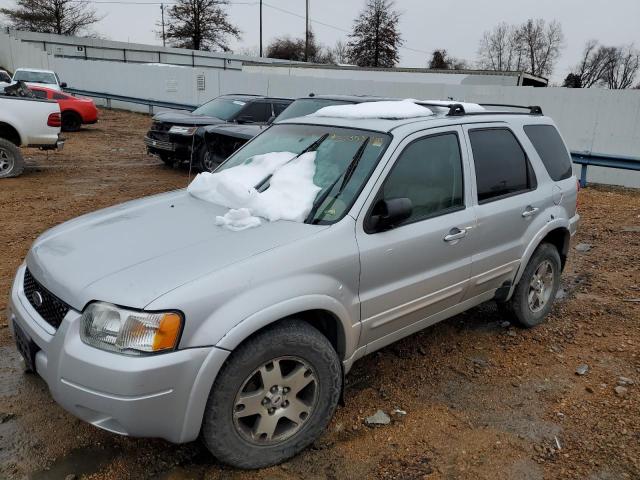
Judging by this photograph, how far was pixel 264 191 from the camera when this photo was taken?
3324 mm

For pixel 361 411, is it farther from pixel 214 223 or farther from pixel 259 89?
pixel 259 89

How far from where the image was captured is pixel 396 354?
160 inches

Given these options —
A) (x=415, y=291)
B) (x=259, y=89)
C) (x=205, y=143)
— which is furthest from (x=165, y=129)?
(x=259, y=89)

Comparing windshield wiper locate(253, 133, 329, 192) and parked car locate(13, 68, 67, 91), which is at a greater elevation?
parked car locate(13, 68, 67, 91)

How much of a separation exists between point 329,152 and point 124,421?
6.59ft

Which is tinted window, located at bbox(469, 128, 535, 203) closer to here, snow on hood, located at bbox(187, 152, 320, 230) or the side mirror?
the side mirror

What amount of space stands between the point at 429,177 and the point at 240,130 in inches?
254

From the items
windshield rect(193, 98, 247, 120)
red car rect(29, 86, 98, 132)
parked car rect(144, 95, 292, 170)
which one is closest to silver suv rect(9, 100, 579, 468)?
parked car rect(144, 95, 292, 170)

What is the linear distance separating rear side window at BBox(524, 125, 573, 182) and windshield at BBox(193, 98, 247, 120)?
25.2 feet

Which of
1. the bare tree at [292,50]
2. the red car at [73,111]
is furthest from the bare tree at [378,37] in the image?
the red car at [73,111]

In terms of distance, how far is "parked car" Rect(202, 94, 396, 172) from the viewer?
873cm

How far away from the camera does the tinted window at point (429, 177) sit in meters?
3.29

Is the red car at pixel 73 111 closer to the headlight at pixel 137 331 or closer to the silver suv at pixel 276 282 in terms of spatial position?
the silver suv at pixel 276 282

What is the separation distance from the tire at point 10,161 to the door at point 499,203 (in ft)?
29.0
